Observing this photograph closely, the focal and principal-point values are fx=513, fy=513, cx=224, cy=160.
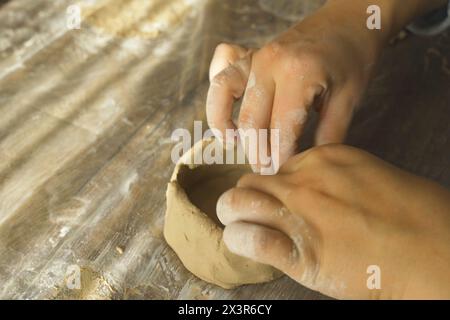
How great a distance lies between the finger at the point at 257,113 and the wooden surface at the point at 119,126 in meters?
0.28

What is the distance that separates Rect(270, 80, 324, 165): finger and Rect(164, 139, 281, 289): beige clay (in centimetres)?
17

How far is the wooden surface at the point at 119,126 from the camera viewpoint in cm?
Result: 102

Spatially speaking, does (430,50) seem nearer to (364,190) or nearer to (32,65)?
(364,190)

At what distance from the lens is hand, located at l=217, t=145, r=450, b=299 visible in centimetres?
72

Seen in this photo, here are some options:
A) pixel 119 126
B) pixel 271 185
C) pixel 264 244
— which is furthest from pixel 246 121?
pixel 119 126

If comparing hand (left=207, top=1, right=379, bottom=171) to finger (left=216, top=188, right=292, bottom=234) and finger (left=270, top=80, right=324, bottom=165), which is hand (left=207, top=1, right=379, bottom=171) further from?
finger (left=216, top=188, right=292, bottom=234)

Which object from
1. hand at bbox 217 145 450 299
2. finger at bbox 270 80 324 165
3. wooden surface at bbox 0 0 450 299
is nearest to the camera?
hand at bbox 217 145 450 299

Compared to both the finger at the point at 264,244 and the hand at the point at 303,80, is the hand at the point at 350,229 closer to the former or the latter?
the finger at the point at 264,244

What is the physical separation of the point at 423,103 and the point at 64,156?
87cm

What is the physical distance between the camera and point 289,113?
34.8 inches

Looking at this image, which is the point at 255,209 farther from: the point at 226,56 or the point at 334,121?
the point at 226,56

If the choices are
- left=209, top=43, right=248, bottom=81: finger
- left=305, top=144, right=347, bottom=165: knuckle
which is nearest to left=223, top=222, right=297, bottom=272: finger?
left=305, top=144, right=347, bottom=165: knuckle

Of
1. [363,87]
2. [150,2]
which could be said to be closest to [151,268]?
[363,87]

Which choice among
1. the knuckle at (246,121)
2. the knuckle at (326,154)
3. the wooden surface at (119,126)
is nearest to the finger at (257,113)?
the knuckle at (246,121)
